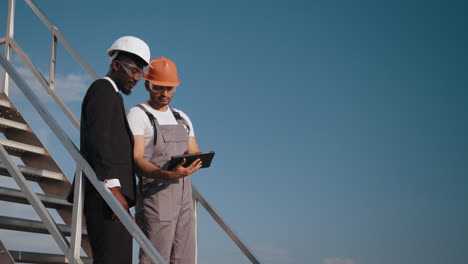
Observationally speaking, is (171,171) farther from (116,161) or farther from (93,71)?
(93,71)

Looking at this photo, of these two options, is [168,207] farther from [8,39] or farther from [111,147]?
[8,39]

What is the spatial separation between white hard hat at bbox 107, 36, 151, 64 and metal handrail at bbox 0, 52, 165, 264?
0.56 m

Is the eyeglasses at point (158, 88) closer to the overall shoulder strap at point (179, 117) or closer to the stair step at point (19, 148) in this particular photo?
the overall shoulder strap at point (179, 117)

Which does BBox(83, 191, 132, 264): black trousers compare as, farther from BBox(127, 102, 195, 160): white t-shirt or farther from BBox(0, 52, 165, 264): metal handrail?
BBox(127, 102, 195, 160): white t-shirt

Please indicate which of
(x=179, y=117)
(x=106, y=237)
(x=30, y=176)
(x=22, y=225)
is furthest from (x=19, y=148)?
(x=106, y=237)

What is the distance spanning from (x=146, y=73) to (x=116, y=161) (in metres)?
0.72

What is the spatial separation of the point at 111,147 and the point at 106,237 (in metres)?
0.49

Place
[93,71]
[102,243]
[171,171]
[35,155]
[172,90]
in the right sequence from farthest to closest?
[35,155] → [93,71] → [172,90] → [171,171] → [102,243]

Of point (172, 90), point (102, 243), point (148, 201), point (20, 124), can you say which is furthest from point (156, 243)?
point (20, 124)

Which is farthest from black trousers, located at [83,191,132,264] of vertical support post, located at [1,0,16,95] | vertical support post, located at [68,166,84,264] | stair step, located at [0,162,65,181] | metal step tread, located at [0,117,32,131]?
vertical support post, located at [1,0,16,95]

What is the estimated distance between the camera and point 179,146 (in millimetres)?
3578

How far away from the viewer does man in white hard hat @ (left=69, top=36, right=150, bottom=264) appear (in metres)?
2.98

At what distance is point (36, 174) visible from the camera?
15.6ft

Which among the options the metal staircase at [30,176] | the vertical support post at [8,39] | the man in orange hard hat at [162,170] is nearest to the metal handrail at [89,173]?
the man in orange hard hat at [162,170]
